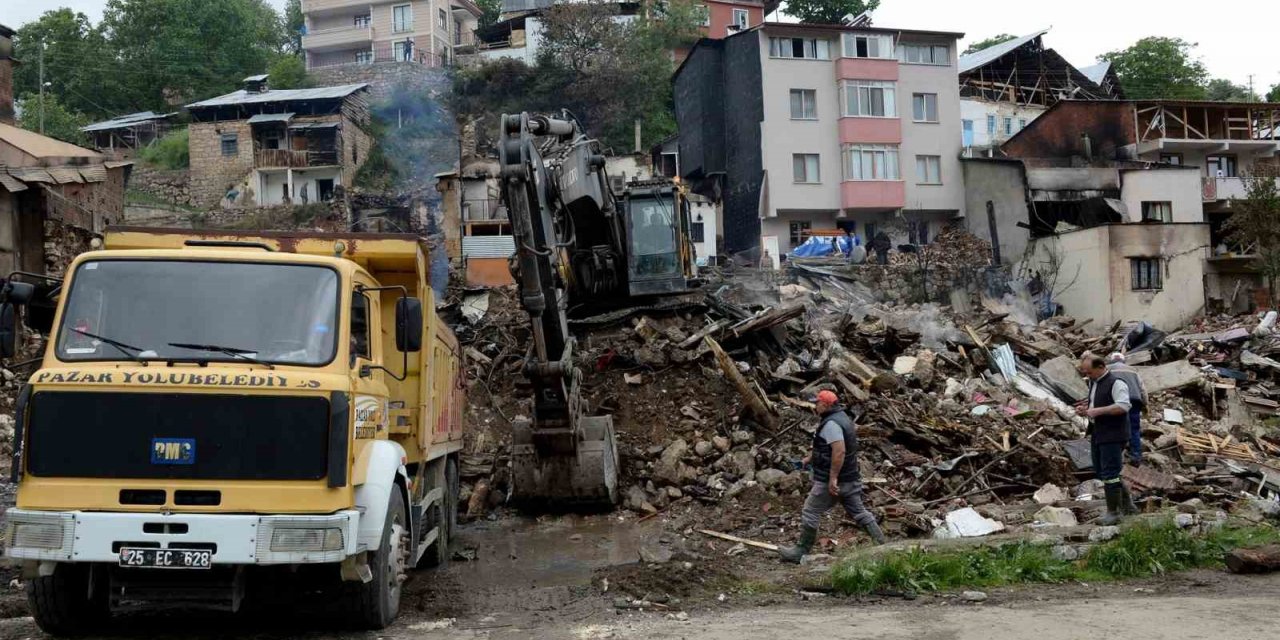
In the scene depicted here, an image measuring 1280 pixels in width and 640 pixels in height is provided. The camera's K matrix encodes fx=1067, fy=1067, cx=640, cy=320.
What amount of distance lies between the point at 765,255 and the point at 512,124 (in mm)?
26092

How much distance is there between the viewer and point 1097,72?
2101 inches

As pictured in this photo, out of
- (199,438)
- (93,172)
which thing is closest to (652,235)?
(199,438)

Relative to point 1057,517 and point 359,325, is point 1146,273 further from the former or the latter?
point 359,325

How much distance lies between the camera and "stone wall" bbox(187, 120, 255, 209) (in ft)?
150

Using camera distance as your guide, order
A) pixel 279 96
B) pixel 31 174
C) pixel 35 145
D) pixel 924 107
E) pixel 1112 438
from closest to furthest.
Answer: pixel 1112 438
pixel 31 174
pixel 35 145
pixel 924 107
pixel 279 96

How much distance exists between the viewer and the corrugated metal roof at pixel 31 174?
18.8m

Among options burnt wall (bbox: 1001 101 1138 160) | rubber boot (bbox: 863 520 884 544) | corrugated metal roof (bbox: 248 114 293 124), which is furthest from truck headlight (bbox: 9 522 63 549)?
corrugated metal roof (bbox: 248 114 293 124)

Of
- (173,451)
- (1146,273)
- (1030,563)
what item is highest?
(1146,273)

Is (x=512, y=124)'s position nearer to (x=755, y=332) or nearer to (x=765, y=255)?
(x=755, y=332)

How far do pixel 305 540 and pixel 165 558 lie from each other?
0.77 metres

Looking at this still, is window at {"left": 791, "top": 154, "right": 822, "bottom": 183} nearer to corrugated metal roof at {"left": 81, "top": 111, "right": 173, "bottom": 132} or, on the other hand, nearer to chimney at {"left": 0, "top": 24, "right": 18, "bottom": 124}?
chimney at {"left": 0, "top": 24, "right": 18, "bottom": 124}

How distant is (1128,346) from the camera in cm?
2194

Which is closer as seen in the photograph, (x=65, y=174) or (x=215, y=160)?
(x=65, y=174)

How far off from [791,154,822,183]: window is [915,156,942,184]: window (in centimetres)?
407
